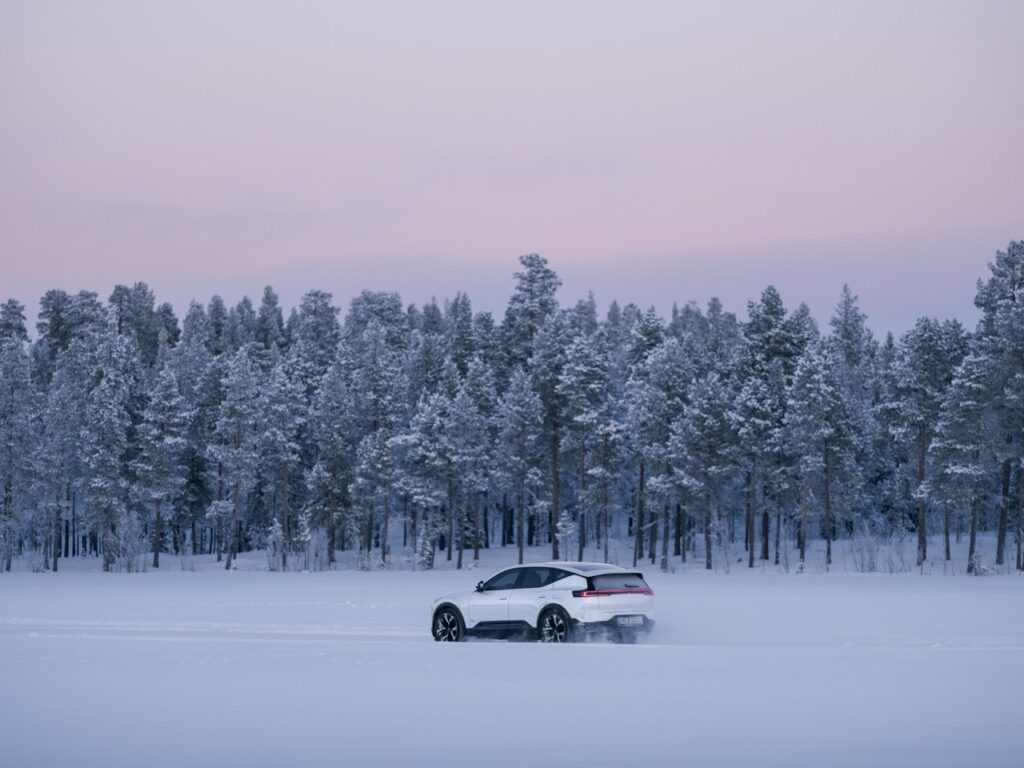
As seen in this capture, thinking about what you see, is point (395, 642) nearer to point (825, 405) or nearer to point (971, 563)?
point (971, 563)

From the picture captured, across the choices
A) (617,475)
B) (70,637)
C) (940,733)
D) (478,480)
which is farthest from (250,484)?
(940,733)

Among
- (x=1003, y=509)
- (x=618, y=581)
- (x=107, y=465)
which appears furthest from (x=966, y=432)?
(x=107, y=465)

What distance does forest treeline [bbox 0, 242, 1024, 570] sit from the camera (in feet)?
217

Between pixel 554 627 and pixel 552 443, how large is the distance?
5423 centimetres

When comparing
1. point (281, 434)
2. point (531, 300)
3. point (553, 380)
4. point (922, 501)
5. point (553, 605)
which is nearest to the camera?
point (553, 605)

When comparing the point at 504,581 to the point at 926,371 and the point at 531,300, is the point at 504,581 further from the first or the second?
the point at 531,300

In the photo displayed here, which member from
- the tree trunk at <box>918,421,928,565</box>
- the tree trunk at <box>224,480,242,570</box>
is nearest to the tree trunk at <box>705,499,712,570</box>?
the tree trunk at <box>918,421,928,565</box>

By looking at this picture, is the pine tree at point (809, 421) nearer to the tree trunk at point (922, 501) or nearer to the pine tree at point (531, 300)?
the tree trunk at point (922, 501)

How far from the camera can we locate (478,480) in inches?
2968

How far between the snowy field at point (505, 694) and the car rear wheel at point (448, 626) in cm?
39

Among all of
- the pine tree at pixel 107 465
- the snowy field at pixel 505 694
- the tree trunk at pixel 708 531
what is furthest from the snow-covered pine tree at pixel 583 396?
the snowy field at pixel 505 694

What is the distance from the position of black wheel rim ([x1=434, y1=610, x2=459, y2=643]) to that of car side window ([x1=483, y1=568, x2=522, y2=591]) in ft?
3.11

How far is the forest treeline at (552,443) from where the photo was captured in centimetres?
6600

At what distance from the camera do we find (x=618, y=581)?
72.0 ft
